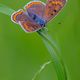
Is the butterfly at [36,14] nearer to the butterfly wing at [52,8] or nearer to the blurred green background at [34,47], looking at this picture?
the butterfly wing at [52,8]

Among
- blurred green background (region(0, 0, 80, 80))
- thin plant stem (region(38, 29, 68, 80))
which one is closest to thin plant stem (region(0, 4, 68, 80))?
thin plant stem (region(38, 29, 68, 80))

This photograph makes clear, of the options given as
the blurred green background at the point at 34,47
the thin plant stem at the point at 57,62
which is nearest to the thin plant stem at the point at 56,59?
the thin plant stem at the point at 57,62

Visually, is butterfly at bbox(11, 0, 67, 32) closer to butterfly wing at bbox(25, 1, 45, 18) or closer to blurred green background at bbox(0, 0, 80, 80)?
butterfly wing at bbox(25, 1, 45, 18)

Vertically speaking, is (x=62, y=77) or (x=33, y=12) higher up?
(x=33, y=12)

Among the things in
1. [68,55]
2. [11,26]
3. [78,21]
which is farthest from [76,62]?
[11,26]

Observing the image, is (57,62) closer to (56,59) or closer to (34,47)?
(56,59)

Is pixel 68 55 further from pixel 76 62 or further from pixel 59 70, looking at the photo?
pixel 59 70
